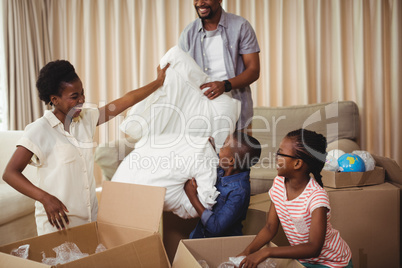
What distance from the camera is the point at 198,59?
6.92 feet

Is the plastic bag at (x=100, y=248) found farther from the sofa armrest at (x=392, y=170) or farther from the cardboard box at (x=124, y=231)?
the sofa armrest at (x=392, y=170)

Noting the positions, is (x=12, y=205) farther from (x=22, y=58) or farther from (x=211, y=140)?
(x=22, y=58)

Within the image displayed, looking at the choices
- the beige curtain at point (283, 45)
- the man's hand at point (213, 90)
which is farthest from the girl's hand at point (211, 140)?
the beige curtain at point (283, 45)

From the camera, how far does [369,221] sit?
1.91m

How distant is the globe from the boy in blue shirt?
0.60 metres

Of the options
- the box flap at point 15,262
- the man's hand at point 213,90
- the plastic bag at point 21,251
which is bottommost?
the plastic bag at point 21,251

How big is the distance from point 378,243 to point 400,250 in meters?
0.24

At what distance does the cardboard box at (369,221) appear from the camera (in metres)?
1.90

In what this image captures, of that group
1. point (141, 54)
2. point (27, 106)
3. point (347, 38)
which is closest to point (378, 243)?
point (347, 38)

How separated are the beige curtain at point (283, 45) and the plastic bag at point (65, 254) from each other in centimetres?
232

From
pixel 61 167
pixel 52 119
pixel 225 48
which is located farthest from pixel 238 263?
pixel 225 48

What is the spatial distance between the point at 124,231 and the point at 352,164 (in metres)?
1.26

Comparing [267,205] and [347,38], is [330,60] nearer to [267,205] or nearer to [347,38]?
[347,38]

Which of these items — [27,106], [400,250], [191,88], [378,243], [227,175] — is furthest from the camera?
[27,106]
